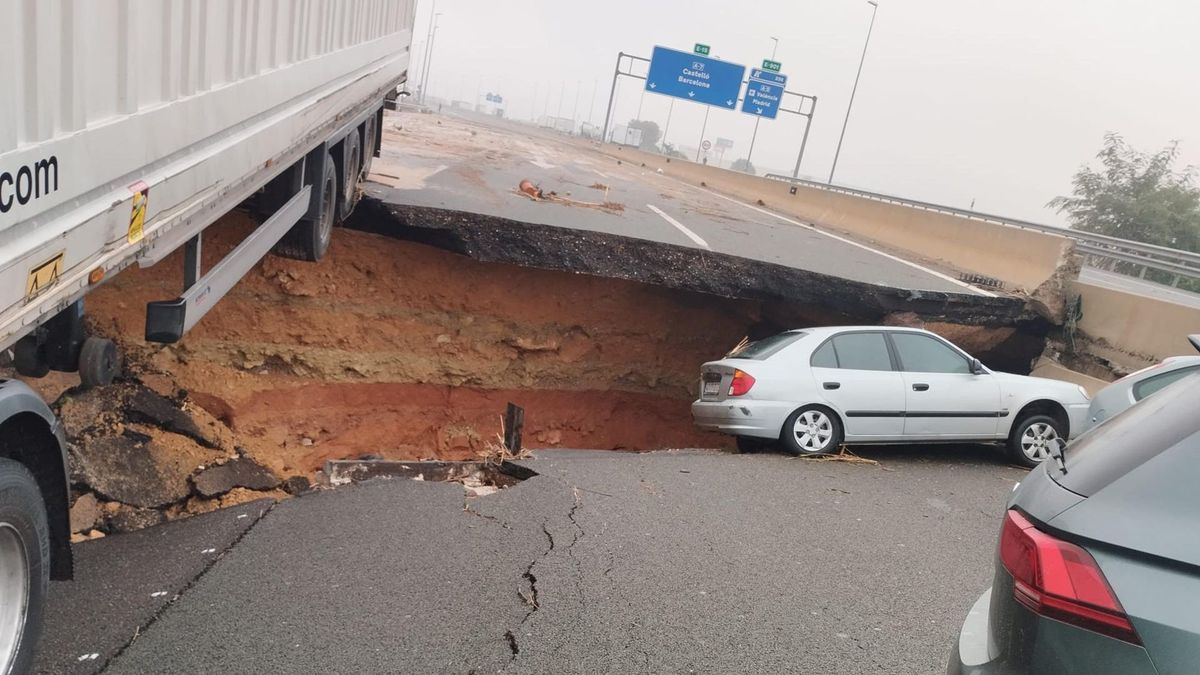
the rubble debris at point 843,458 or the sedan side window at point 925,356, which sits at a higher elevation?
the sedan side window at point 925,356

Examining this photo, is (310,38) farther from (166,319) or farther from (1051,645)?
(1051,645)

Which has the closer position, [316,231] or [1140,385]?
[1140,385]

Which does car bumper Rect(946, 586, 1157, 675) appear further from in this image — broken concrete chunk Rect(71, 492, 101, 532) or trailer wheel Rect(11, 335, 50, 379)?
broken concrete chunk Rect(71, 492, 101, 532)

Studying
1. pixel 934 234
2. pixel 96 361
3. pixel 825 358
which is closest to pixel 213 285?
pixel 96 361

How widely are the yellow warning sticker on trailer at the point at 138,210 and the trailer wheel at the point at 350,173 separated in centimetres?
493

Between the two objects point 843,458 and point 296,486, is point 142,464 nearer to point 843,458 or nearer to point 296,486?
point 296,486

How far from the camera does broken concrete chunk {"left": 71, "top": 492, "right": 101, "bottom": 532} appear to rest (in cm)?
569

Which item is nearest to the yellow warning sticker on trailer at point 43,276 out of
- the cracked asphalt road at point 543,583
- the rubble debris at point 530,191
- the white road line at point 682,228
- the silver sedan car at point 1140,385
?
the cracked asphalt road at point 543,583

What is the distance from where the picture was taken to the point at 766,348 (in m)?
8.89

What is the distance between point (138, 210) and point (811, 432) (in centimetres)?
661

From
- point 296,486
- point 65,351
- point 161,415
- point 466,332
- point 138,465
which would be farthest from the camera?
point 466,332

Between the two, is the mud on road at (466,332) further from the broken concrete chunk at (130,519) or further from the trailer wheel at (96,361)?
the trailer wheel at (96,361)

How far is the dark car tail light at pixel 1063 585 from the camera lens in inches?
81.4

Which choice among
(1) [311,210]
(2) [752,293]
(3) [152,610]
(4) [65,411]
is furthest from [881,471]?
(4) [65,411]
